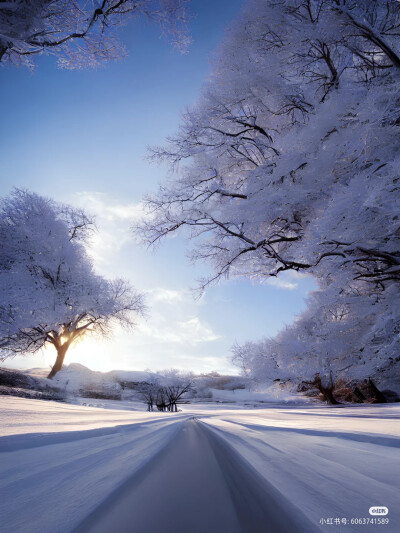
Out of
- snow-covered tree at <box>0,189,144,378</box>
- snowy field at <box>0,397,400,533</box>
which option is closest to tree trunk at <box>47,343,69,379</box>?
snow-covered tree at <box>0,189,144,378</box>

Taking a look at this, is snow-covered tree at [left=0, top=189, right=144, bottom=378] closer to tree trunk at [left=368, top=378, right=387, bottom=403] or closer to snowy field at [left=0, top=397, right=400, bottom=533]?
snowy field at [left=0, top=397, right=400, bottom=533]

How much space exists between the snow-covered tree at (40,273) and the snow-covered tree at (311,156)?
5022 millimetres

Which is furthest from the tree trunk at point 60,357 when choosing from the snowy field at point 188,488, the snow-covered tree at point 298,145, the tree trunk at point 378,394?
the snowy field at point 188,488

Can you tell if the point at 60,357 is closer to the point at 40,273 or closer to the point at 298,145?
the point at 40,273

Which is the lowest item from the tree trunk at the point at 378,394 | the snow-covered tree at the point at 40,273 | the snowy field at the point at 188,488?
the tree trunk at the point at 378,394

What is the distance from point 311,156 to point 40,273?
11153mm

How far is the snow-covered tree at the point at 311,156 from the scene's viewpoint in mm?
3777

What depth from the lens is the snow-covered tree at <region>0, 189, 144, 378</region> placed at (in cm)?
802

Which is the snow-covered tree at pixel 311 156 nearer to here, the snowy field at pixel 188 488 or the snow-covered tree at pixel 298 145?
the snow-covered tree at pixel 298 145

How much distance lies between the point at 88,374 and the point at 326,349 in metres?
16.3

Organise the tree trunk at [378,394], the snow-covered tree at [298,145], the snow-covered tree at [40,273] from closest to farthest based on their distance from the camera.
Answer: the snow-covered tree at [298,145]
the snow-covered tree at [40,273]
the tree trunk at [378,394]

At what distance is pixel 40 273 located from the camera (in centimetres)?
1067

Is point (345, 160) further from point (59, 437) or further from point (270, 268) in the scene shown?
point (59, 437)

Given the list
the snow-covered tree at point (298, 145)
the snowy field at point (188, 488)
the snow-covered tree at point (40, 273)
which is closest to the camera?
the snowy field at point (188, 488)
